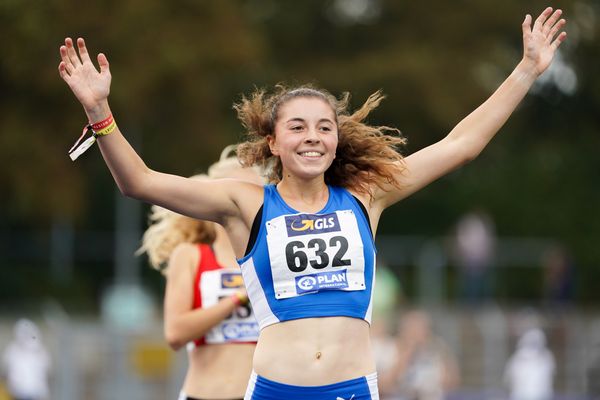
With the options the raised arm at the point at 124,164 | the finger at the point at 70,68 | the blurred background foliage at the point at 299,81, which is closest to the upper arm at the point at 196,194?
the raised arm at the point at 124,164

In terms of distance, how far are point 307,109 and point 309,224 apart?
485 mm

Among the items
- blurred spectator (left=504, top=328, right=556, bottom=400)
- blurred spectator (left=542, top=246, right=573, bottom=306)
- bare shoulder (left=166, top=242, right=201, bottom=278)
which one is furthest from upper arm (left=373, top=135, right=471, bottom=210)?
blurred spectator (left=542, top=246, right=573, bottom=306)

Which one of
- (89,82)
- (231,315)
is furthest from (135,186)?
(231,315)

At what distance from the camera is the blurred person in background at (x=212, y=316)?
7.05 m

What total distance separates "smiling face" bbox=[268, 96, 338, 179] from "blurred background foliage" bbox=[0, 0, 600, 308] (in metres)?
15.9

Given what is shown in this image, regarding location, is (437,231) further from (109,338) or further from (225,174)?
(225,174)

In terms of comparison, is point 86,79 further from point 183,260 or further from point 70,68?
point 183,260

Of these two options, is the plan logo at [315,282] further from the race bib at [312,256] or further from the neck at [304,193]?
the neck at [304,193]

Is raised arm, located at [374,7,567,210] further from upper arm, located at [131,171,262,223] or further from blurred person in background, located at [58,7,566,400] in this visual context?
upper arm, located at [131,171,262,223]

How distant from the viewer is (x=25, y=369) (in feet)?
48.6

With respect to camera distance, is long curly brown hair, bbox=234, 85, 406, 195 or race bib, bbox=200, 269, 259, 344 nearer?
long curly brown hair, bbox=234, 85, 406, 195

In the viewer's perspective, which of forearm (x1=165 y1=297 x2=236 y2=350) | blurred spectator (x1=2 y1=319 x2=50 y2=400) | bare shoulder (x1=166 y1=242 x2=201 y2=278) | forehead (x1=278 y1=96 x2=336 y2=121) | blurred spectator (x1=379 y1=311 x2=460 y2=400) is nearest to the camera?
forehead (x1=278 y1=96 x2=336 y2=121)

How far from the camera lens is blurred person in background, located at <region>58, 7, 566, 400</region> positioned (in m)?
5.54

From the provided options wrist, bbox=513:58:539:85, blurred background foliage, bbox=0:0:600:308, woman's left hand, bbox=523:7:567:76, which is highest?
blurred background foliage, bbox=0:0:600:308
